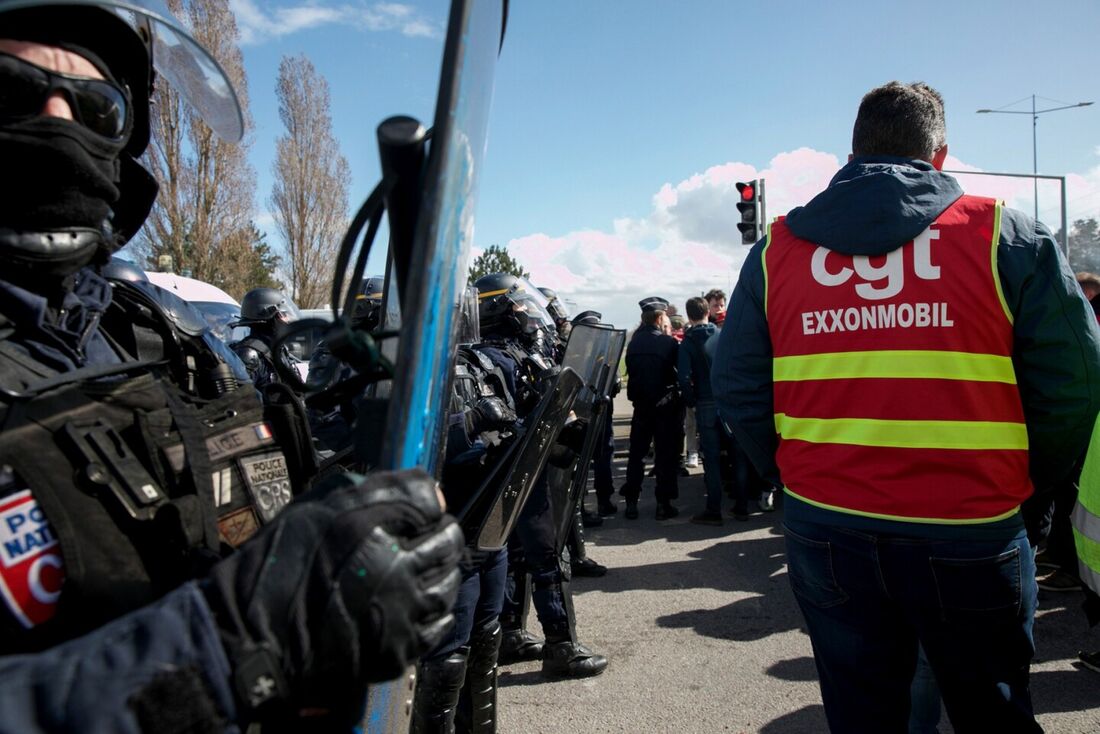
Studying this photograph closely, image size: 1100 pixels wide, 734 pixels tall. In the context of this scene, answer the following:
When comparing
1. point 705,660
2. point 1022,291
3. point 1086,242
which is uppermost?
point 1086,242

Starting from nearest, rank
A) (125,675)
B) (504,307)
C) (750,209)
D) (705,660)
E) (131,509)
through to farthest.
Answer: (125,675) < (131,509) < (705,660) < (504,307) < (750,209)

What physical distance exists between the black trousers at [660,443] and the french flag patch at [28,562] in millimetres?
6128

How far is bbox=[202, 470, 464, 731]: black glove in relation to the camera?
73cm

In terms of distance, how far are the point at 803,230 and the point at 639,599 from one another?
331cm

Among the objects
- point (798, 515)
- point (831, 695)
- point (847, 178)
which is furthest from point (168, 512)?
point (847, 178)

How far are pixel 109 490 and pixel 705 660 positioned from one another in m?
3.39

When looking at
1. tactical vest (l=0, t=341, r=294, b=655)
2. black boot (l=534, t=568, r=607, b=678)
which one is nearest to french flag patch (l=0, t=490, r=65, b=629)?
tactical vest (l=0, t=341, r=294, b=655)

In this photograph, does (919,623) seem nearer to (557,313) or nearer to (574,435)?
(574,435)

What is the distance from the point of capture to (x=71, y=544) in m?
0.86

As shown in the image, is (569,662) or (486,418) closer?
(486,418)

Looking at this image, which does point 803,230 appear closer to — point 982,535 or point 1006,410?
point 1006,410

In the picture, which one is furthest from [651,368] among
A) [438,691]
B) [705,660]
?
[438,691]

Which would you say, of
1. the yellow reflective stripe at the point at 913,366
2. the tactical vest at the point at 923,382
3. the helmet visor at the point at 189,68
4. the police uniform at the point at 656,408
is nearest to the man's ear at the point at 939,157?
the tactical vest at the point at 923,382

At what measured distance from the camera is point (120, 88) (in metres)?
1.14
